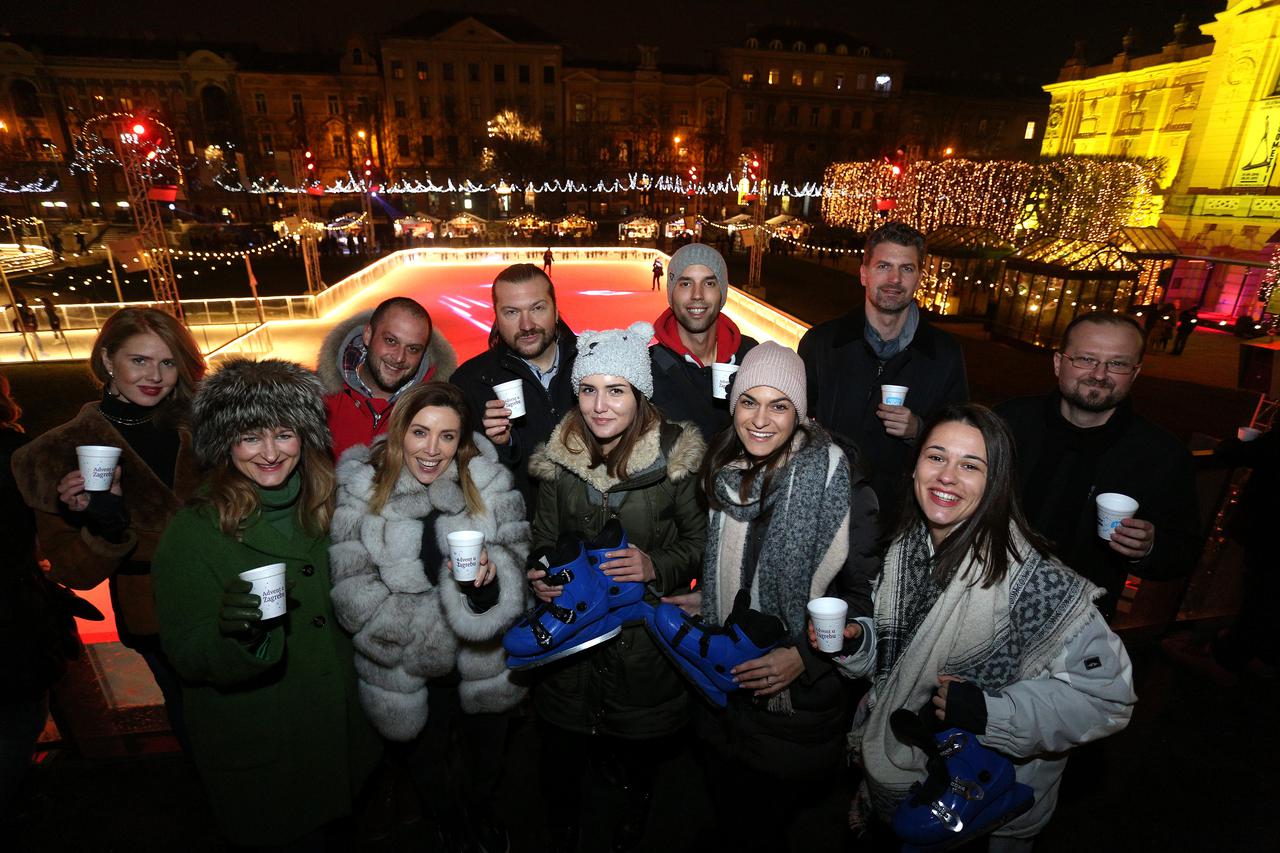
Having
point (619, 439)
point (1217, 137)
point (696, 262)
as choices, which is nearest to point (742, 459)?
point (619, 439)

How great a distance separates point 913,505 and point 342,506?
2.26 meters

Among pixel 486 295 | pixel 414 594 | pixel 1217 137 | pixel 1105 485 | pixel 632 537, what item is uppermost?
pixel 1217 137

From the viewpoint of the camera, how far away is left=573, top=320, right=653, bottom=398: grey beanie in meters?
2.54

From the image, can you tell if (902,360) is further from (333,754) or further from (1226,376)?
(1226,376)

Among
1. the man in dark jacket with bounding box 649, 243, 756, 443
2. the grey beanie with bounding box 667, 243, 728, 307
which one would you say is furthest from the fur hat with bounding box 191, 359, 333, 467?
the grey beanie with bounding box 667, 243, 728, 307

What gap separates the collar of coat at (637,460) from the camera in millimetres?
2461

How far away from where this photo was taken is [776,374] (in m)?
2.25

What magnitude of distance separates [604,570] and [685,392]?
5.12 feet

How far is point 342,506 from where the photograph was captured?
2307 mm

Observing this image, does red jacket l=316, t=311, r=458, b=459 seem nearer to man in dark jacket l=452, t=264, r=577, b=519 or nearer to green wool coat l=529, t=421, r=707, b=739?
man in dark jacket l=452, t=264, r=577, b=519

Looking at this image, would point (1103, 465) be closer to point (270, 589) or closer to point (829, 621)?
point (829, 621)

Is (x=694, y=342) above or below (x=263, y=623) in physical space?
above

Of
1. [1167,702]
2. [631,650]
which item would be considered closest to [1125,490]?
[1167,702]

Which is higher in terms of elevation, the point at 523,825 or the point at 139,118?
the point at 139,118
